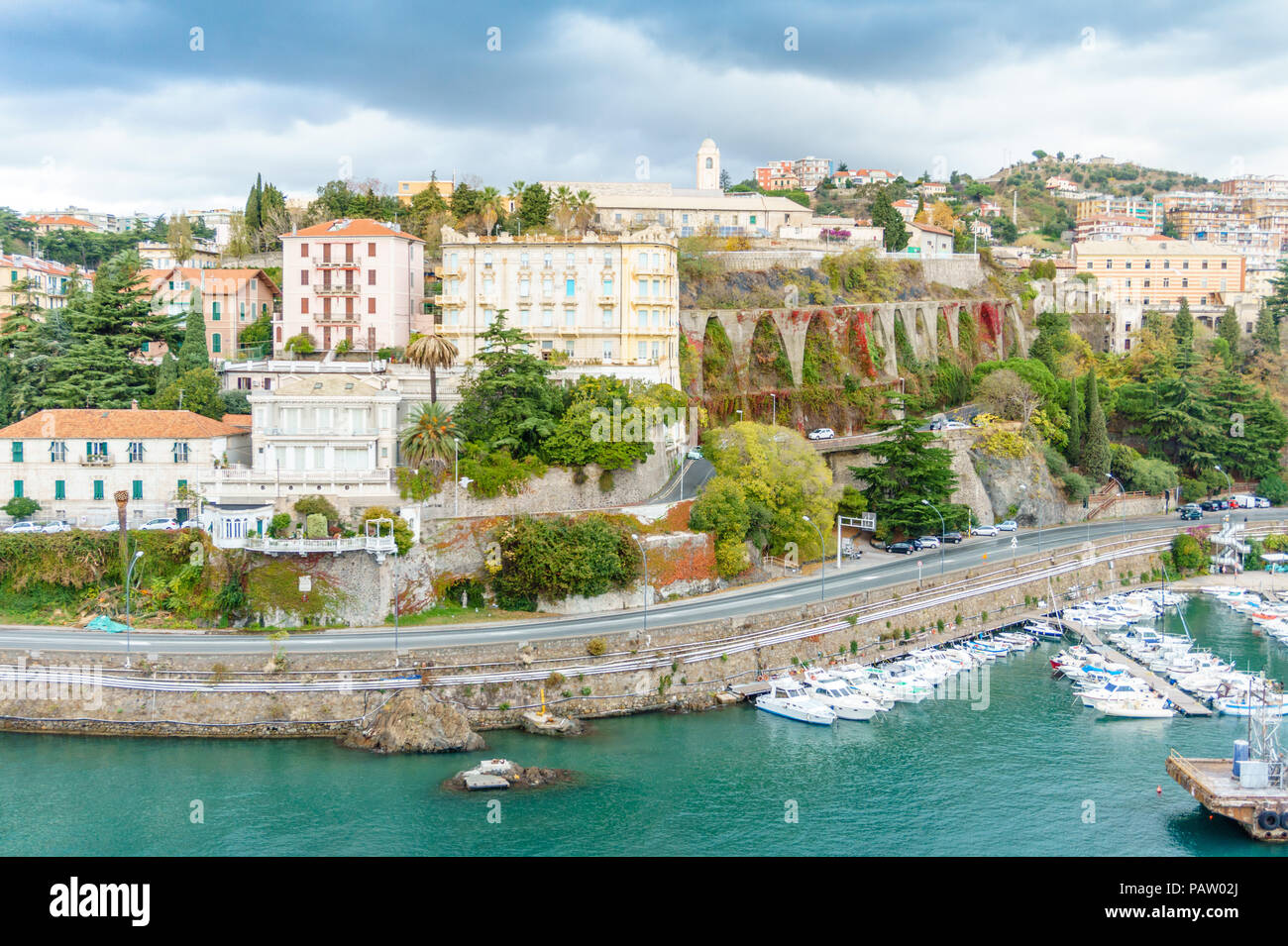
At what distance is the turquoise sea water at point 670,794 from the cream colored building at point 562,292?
2683 cm

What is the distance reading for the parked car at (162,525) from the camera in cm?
5309

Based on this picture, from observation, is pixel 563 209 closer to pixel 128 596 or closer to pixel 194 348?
pixel 194 348

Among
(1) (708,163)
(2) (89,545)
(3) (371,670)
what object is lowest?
(3) (371,670)

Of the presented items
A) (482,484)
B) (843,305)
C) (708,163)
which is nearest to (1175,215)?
(708,163)

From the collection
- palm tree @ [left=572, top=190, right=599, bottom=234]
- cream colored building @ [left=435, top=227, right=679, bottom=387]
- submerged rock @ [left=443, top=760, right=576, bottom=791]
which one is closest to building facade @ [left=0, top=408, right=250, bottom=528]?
cream colored building @ [left=435, top=227, right=679, bottom=387]

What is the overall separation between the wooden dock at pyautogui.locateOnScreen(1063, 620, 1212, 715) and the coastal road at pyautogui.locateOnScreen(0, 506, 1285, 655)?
19.1 feet

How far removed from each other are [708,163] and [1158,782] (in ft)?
254

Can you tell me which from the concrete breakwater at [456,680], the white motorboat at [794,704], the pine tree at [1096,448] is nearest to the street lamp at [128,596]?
the concrete breakwater at [456,680]

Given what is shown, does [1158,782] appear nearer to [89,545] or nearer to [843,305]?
[89,545]

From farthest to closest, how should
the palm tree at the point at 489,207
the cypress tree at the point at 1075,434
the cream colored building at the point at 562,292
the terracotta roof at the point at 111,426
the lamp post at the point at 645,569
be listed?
the cypress tree at the point at 1075,434, the palm tree at the point at 489,207, the cream colored building at the point at 562,292, the terracotta roof at the point at 111,426, the lamp post at the point at 645,569

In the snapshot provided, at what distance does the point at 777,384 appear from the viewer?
265ft

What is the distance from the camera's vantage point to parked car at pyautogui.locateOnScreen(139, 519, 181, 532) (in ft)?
174

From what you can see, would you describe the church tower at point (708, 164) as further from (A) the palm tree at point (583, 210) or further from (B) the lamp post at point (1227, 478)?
(B) the lamp post at point (1227, 478)

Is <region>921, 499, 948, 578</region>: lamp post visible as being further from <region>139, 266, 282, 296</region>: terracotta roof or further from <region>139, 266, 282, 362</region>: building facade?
<region>139, 266, 282, 296</region>: terracotta roof
